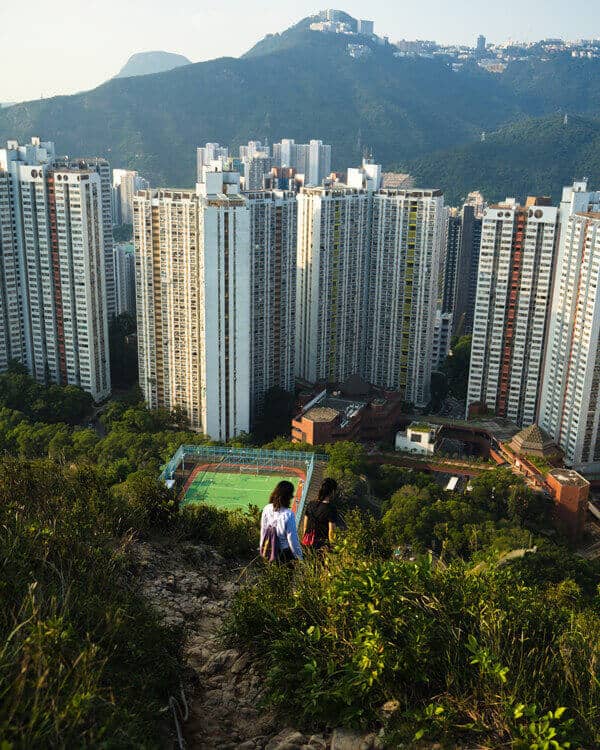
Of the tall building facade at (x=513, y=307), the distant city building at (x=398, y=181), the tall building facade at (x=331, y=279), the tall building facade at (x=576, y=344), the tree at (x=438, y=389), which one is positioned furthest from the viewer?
the distant city building at (x=398, y=181)

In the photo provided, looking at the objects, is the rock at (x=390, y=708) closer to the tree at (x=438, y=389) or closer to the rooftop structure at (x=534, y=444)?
the rooftop structure at (x=534, y=444)

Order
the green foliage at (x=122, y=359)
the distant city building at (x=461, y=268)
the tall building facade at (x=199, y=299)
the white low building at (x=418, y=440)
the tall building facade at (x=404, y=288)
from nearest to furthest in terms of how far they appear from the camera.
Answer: the tall building facade at (x=199, y=299) < the white low building at (x=418, y=440) < the tall building facade at (x=404, y=288) < the green foliage at (x=122, y=359) < the distant city building at (x=461, y=268)

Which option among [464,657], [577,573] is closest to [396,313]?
[577,573]

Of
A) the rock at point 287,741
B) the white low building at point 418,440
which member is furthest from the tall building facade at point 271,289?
the rock at point 287,741

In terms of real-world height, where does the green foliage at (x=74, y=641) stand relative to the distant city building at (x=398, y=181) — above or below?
above

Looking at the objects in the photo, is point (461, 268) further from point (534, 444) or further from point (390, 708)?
point (390, 708)

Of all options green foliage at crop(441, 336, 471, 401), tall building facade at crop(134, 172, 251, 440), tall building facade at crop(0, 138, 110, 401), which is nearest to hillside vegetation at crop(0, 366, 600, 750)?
tall building facade at crop(134, 172, 251, 440)
